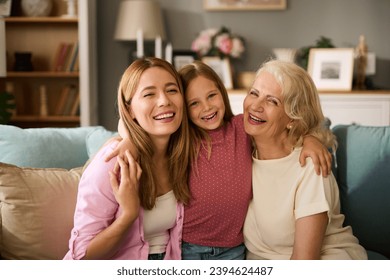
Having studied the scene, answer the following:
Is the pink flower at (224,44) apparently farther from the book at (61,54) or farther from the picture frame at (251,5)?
the book at (61,54)

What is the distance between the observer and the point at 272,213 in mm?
1627

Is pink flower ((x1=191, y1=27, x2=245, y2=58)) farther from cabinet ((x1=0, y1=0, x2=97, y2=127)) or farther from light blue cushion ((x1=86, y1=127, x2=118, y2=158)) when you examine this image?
light blue cushion ((x1=86, y1=127, x2=118, y2=158))

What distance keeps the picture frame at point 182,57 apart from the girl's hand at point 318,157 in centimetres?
284

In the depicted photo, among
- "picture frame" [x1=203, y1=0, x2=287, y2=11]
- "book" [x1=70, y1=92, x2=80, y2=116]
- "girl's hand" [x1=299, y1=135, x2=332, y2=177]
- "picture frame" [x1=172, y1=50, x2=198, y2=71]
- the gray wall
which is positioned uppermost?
"picture frame" [x1=203, y1=0, x2=287, y2=11]

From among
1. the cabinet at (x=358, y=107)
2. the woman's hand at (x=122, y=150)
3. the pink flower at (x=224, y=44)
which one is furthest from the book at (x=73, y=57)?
the woman's hand at (x=122, y=150)

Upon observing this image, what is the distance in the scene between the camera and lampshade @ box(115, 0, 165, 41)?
4.18 m

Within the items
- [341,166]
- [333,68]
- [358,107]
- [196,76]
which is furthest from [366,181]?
[333,68]

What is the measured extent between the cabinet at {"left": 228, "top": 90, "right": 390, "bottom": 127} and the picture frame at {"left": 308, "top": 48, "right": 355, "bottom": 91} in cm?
13

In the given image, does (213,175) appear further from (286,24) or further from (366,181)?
(286,24)

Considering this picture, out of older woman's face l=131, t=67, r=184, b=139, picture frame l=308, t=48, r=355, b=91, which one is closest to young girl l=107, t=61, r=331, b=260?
older woman's face l=131, t=67, r=184, b=139

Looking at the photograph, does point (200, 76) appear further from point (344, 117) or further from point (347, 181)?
point (344, 117)

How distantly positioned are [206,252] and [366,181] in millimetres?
610

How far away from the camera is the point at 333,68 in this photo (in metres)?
4.08

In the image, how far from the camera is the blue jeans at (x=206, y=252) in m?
1.67
